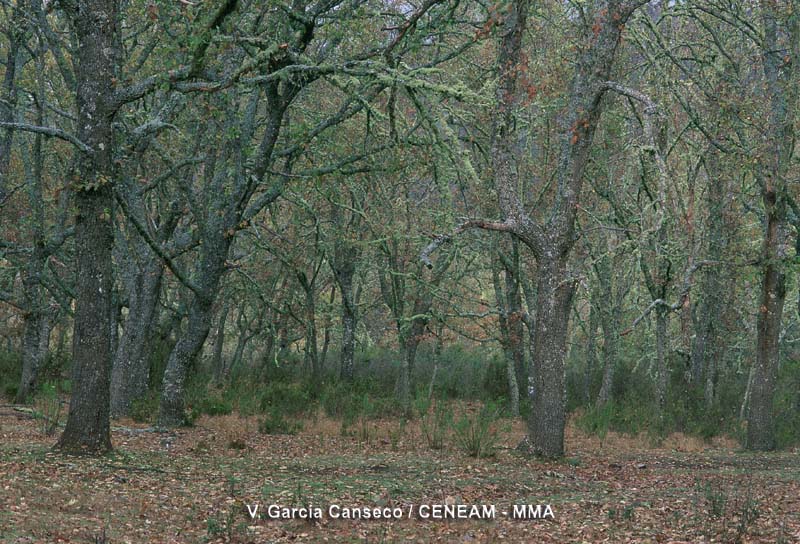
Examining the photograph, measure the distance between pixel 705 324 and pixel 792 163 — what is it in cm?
818

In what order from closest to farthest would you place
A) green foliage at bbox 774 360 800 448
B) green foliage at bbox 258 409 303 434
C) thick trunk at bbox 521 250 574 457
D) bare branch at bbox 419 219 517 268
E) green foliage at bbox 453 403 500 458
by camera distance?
bare branch at bbox 419 219 517 268
thick trunk at bbox 521 250 574 457
green foliage at bbox 453 403 500 458
green foliage at bbox 258 409 303 434
green foliage at bbox 774 360 800 448

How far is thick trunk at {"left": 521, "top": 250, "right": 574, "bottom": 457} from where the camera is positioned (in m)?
11.7

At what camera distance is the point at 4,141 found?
14.9 m

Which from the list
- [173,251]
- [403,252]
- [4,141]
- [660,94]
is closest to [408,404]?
[403,252]

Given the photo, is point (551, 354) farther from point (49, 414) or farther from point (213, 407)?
point (49, 414)

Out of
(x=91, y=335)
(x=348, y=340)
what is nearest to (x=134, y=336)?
(x=91, y=335)

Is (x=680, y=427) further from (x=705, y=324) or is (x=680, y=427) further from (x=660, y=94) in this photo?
(x=660, y=94)

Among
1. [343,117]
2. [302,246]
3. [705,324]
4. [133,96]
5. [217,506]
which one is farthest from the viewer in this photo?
[705,324]

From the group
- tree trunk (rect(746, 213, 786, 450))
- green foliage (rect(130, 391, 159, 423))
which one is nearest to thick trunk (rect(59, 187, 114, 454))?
green foliage (rect(130, 391, 159, 423))

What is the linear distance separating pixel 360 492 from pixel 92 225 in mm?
4518

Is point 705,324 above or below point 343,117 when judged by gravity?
below

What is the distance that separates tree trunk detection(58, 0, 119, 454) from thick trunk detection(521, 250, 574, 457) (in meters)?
6.32

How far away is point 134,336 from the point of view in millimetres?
15164

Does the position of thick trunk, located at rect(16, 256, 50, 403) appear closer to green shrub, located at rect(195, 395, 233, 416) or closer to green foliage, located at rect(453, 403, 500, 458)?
green shrub, located at rect(195, 395, 233, 416)
